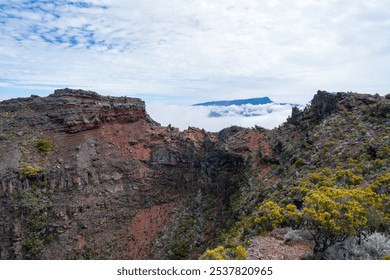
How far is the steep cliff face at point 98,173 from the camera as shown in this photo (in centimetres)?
3559

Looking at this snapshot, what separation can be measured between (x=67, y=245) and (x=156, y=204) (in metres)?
11.7

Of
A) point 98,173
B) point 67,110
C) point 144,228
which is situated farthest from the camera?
point 67,110

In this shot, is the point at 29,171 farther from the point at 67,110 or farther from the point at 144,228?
the point at 144,228

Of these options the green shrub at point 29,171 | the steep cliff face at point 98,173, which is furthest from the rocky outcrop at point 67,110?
the green shrub at point 29,171

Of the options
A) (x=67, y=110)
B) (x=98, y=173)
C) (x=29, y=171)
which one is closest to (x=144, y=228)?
(x=98, y=173)

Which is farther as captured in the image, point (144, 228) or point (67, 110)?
point (67, 110)

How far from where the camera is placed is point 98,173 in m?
41.1

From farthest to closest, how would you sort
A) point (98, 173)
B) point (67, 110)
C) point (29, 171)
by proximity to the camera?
point (67, 110) → point (98, 173) → point (29, 171)

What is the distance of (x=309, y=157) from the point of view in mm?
26062

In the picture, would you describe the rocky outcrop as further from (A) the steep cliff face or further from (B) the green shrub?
(B) the green shrub

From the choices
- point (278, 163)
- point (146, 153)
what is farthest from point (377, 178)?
point (146, 153)

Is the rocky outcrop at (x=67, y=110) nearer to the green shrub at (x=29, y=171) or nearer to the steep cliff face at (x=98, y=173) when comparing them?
the steep cliff face at (x=98, y=173)

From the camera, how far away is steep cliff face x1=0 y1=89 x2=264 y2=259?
35.6 meters

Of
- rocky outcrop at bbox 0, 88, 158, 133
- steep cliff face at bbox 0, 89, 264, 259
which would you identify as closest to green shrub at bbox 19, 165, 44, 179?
steep cliff face at bbox 0, 89, 264, 259
